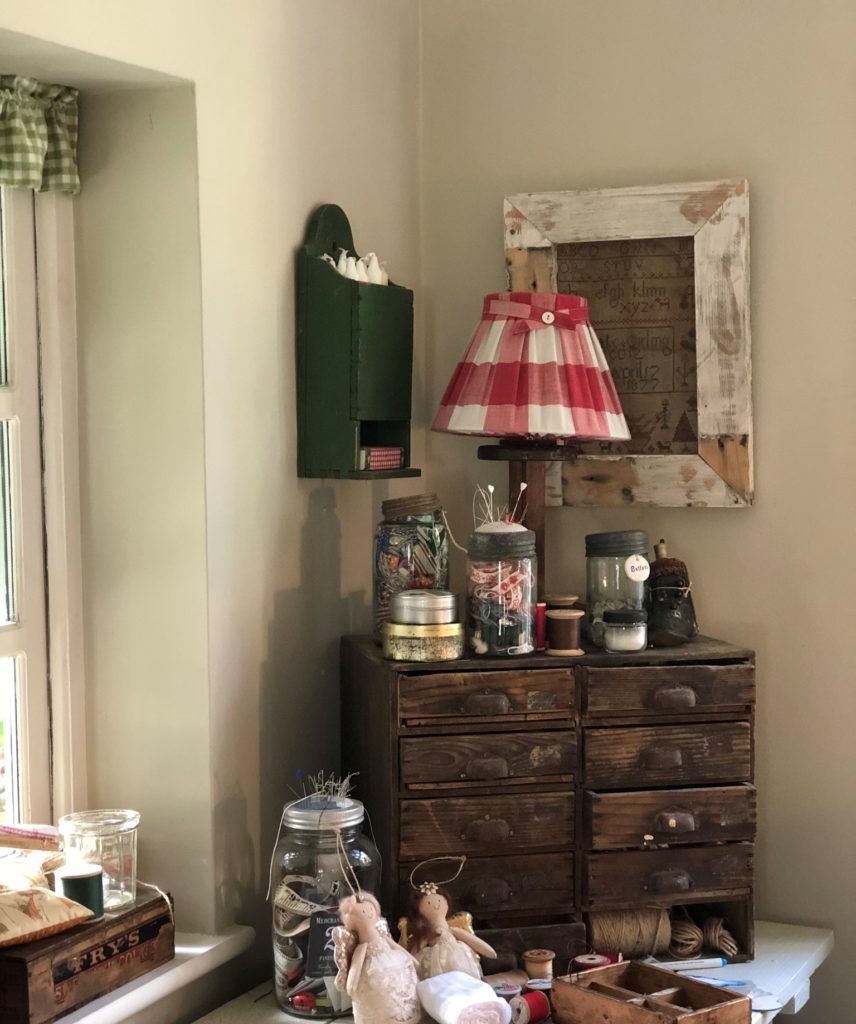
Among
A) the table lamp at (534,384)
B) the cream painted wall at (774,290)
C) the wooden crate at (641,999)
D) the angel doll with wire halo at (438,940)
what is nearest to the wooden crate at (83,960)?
the angel doll with wire halo at (438,940)

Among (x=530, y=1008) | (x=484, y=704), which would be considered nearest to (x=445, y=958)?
(x=530, y=1008)

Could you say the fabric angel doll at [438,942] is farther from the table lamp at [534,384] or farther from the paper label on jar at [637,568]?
the table lamp at [534,384]

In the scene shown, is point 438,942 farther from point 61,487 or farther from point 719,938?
point 61,487

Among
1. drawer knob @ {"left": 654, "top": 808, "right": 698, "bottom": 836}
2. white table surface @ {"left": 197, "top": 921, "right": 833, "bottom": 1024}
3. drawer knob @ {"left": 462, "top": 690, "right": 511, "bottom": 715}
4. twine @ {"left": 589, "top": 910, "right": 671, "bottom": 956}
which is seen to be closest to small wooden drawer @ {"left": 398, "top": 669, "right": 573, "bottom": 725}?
drawer knob @ {"left": 462, "top": 690, "right": 511, "bottom": 715}

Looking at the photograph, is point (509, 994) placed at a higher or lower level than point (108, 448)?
lower

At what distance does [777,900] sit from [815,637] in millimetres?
486

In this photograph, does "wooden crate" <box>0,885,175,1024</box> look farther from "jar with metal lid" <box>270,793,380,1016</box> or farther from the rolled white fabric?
the rolled white fabric

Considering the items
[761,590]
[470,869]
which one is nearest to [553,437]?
[761,590]

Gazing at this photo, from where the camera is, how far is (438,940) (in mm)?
1774

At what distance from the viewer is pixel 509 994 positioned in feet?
5.97

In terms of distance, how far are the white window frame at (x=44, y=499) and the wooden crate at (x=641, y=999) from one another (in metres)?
0.81

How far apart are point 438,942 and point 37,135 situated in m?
1.26

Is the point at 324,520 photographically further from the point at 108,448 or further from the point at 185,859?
the point at 185,859

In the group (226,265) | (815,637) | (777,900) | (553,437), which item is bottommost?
(777,900)
